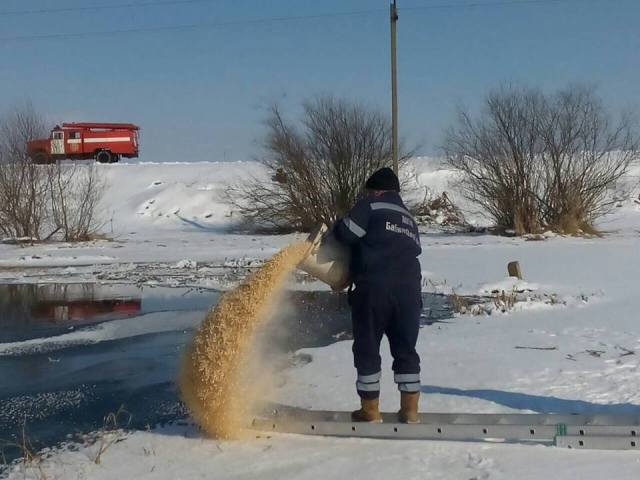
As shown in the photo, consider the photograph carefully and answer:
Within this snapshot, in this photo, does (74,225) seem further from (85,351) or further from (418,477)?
(418,477)

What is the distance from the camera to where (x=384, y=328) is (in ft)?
16.6

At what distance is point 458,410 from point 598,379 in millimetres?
1513

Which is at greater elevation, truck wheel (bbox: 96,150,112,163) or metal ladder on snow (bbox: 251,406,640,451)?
truck wheel (bbox: 96,150,112,163)

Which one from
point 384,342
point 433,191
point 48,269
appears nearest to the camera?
point 384,342

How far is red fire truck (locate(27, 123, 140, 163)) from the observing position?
4078cm

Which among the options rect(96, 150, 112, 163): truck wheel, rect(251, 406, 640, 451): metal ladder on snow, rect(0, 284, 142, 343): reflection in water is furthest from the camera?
rect(96, 150, 112, 163): truck wheel

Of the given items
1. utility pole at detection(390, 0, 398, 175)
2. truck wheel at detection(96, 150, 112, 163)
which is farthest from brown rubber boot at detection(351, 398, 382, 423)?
truck wheel at detection(96, 150, 112, 163)

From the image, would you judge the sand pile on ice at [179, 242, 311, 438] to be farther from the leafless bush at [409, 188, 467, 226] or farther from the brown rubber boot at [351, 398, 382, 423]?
the leafless bush at [409, 188, 467, 226]

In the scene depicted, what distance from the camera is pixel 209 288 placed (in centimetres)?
1468

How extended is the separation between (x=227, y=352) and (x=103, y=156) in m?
39.8

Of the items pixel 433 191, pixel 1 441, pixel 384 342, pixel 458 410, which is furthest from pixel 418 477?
pixel 433 191

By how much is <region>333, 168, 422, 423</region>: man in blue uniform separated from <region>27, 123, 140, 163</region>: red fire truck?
1469 inches

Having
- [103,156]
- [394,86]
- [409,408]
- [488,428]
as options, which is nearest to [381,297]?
[409,408]

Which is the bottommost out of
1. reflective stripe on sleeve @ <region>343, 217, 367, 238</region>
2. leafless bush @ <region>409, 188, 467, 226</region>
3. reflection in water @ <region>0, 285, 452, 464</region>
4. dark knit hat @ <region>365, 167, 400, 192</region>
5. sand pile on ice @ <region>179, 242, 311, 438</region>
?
reflection in water @ <region>0, 285, 452, 464</region>
